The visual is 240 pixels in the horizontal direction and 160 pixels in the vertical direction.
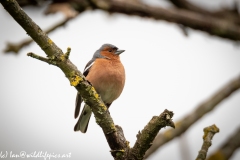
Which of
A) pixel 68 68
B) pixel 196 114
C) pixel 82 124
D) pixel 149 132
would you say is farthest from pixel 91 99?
pixel 82 124

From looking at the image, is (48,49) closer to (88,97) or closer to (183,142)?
(88,97)

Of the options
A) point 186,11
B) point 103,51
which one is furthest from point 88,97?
point 103,51

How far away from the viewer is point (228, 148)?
4.57 metres

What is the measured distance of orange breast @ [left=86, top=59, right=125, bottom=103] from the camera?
21.6ft

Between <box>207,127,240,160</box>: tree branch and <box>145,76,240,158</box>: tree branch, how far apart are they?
0.46 meters

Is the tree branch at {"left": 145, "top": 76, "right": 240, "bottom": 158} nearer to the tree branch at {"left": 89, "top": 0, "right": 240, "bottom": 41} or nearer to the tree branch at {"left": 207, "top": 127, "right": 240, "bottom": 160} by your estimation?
the tree branch at {"left": 207, "top": 127, "right": 240, "bottom": 160}

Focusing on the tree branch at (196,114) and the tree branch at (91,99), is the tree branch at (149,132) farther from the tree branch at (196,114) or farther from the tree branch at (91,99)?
the tree branch at (196,114)

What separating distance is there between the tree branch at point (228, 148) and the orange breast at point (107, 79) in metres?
2.32

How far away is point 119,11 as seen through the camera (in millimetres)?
4738

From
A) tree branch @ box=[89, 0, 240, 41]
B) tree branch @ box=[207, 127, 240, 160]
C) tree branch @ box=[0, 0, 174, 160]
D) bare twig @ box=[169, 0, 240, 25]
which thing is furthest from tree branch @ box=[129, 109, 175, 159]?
bare twig @ box=[169, 0, 240, 25]

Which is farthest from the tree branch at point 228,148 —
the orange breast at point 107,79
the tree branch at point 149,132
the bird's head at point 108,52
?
the bird's head at point 108,52

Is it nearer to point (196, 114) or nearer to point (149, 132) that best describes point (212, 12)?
point (196, 114)

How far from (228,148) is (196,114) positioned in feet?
2.08

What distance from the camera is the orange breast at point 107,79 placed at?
6586 mm
